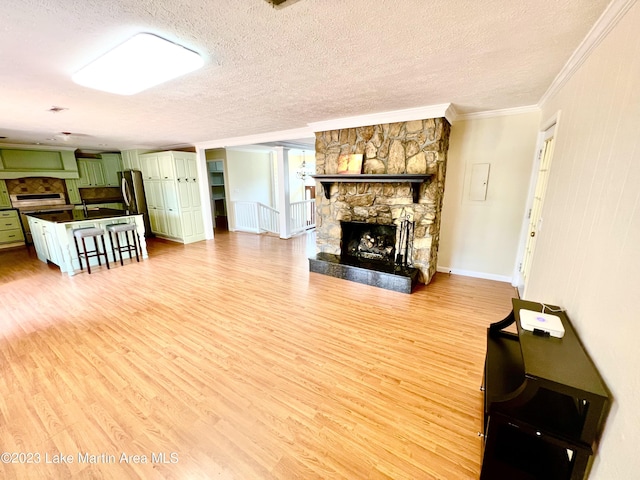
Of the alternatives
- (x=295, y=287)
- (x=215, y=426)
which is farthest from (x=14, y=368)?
(x=295, y=287)

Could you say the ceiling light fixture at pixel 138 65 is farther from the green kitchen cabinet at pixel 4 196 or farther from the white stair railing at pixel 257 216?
the green kitchen cabinet at pixel 4 196

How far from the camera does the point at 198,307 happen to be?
10.4 feet

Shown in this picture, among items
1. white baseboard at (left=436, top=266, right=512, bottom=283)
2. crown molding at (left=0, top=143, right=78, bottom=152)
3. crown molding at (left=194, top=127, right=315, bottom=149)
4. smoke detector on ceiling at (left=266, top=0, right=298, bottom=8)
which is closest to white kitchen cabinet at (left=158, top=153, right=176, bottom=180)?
crown molding at (left=194, top=127, right=315, bottom=149)

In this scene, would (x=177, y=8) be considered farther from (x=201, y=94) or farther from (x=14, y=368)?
(x=14, y=368)

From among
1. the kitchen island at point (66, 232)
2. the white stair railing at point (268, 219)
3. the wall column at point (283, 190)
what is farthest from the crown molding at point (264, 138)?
the kitchen island at point (66, 232)

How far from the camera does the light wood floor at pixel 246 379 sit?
57.6 inches

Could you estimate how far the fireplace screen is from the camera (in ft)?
13.1

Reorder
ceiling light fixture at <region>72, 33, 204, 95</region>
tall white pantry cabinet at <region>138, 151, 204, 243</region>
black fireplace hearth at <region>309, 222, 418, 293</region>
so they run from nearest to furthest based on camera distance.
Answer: ceiling light fixture at <region>72, 33, 204, 95</region> → black fireplace hearth at <region>309, 222, 418, 293</region> → tall white pantry cabinet at <region>138, 151, 204, 243</region>

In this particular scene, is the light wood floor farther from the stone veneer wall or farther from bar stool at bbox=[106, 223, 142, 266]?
bar stool at bbox=[106, 223, 142, 266]

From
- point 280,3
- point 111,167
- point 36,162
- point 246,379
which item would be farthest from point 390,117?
point 36,162

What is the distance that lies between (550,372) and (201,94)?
11.1 ft

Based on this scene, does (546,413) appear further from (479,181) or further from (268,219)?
(268,219)

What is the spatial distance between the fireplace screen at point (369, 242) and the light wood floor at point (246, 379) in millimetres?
669

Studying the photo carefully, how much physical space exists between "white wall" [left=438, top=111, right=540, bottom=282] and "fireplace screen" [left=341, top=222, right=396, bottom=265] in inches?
35.6
